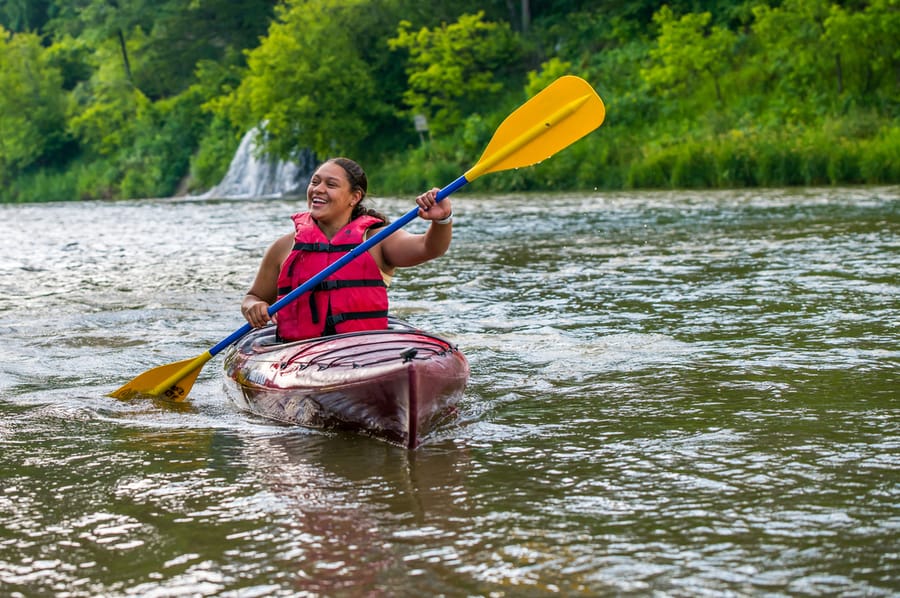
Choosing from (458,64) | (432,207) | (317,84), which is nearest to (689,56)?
(458,64)

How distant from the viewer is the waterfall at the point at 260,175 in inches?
1309

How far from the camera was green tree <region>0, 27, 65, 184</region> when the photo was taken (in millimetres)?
45719

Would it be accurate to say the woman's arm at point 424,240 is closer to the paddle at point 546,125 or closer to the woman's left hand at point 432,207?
the woman's left hand at point 432,207

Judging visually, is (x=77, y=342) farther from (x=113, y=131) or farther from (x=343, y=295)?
(x=113, y=131)

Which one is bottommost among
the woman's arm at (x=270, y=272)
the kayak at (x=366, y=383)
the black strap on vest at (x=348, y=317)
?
the kayak at (x=366, y=383)

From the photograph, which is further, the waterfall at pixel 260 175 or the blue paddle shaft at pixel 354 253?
the waterfall at pixel 260 175

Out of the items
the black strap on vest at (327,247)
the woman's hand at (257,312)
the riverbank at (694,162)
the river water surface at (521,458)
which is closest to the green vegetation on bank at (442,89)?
the riverbank at (694,162)

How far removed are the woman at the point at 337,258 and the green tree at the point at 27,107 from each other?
43.7m

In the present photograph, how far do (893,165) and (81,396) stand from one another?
623 inches

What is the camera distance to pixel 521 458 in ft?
12.6

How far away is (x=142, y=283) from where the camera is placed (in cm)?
1030

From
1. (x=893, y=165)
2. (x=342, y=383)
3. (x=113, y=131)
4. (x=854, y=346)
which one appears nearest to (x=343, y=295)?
(x=342, y=383)

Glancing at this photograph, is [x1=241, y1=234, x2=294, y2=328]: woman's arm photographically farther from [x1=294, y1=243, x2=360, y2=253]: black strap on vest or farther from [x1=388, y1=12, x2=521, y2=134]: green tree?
[x1=388, y1=12, x2=521, y2=134]: green tree

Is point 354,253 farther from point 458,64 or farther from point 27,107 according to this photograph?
point 27,107
